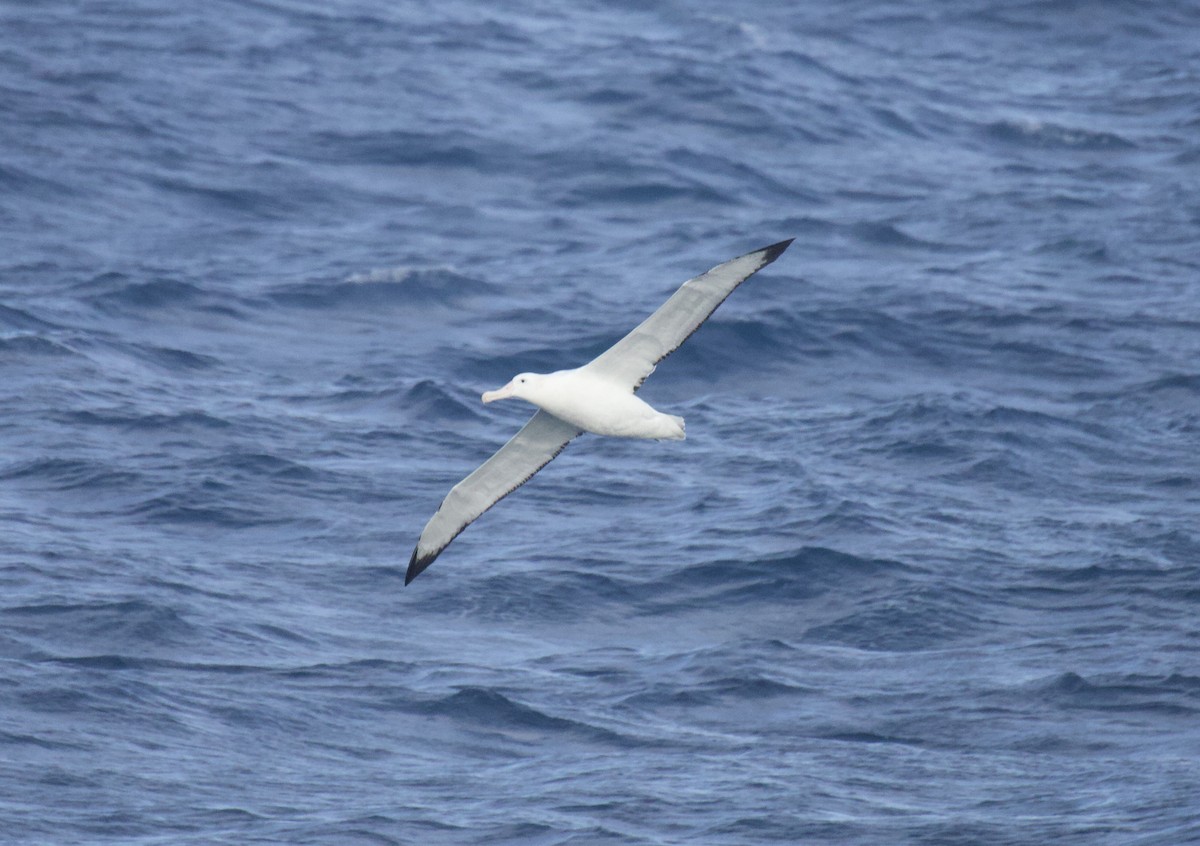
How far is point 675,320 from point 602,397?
82cm

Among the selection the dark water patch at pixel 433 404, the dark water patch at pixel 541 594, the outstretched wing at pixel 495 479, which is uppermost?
the outstretched wing at pixel 495 479

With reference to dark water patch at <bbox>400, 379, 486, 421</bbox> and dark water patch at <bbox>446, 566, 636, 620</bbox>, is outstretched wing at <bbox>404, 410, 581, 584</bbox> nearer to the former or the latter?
dark water patch at <bbox>446, 566, 636, 620</bbox>

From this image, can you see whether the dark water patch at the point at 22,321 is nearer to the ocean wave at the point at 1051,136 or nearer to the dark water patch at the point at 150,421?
the dark water patch at the point at 150,421

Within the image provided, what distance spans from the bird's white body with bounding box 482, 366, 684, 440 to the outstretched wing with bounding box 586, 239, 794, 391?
0.12m

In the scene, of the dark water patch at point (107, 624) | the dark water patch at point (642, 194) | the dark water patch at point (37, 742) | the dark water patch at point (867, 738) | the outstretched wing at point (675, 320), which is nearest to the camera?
the outstretched wing at point (675, 320)

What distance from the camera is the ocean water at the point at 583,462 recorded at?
53.6ft

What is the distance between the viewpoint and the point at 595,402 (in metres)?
14.3

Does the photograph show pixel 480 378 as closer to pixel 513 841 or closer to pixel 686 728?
pixel 686 728

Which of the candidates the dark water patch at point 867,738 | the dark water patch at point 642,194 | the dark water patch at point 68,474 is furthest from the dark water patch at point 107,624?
Answer: the dark water patch at point 642,194

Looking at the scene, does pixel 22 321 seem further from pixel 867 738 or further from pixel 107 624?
pixel 867 738

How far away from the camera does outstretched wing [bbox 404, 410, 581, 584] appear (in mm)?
15156

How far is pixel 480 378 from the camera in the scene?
22953 mm

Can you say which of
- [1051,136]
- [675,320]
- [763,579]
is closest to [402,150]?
[1051,136]

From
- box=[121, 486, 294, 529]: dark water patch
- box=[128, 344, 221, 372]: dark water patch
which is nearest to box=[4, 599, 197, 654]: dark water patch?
A: box=[121, 486, 294, 529]: dark water patch
